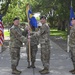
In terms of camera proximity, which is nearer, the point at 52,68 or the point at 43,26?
the point at 43,26

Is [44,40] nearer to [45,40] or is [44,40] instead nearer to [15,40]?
[45,40]

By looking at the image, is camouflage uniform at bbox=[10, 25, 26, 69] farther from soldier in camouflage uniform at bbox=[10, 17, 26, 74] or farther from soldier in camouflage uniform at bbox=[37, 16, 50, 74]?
soldier in camouflage uniform at bbox=[37, 16, 50, 74]

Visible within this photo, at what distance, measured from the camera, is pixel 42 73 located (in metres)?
9.41

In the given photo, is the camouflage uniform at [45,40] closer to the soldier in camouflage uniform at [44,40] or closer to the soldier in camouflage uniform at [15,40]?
the soldier in camouflage uniform at [44,40]

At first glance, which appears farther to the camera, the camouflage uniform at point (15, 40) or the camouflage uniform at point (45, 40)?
the camouflage uniform at point (45, 40)

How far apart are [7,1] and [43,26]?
1780 cm

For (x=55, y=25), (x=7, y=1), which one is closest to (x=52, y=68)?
(x=7, y=1)

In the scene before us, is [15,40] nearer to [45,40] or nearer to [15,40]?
[15,40]

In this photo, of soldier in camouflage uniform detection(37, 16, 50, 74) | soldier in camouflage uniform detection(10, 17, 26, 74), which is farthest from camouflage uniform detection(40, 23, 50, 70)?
soldier in camouflage uniform detection(10, 17, 26, 74)

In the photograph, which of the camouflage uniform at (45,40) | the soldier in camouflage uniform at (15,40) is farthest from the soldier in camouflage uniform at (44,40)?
the soldier in camouflage uniform at (15,40)

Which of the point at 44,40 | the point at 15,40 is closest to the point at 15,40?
the point at 15,40

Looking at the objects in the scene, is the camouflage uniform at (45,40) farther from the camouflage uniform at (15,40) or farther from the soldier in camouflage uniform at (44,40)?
the camouflage uniform at (15,40)

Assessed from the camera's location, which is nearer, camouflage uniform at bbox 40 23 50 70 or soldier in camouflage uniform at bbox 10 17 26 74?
A: soldier in camouflage uniform at bbox 10 17 26 74

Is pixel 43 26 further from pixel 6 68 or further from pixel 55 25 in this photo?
pixel 55 25
